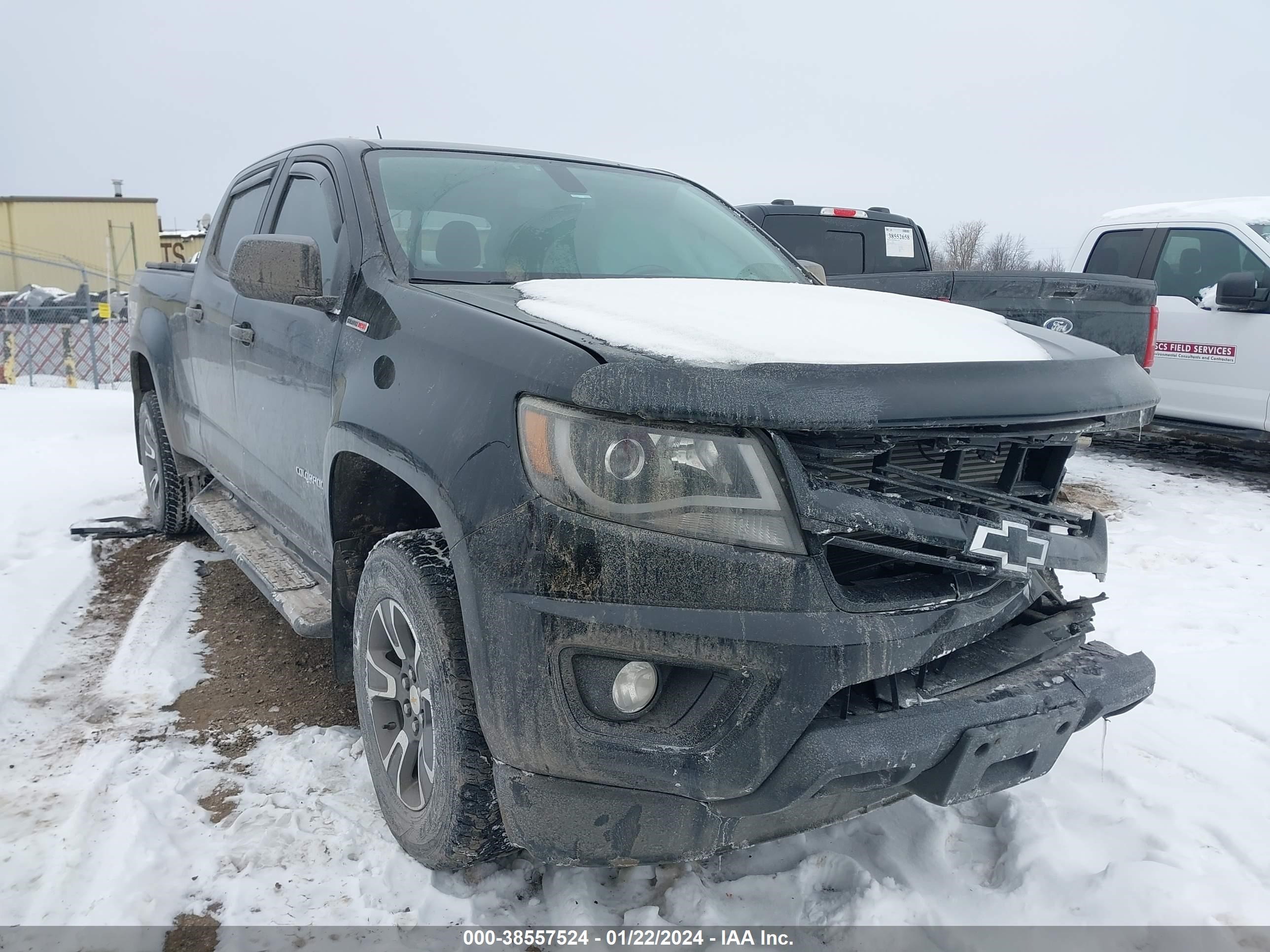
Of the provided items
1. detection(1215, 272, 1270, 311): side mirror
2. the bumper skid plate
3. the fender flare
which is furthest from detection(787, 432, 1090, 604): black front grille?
detection(1215, 272, 1270, 311): side mirror

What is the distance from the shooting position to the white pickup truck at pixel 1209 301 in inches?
261

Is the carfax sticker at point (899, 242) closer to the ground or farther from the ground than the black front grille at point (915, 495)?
farther from the ground

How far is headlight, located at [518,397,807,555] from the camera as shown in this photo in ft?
5.51

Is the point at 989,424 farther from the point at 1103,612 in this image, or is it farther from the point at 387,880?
the point at 1103,612

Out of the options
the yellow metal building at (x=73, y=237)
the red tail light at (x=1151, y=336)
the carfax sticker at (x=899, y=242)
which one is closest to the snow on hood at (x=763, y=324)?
the red tail light at (x=1151, y=336)

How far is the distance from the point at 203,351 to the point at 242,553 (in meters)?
0.96

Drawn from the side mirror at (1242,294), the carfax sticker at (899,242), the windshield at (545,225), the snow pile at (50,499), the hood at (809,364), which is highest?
the carfax sticker at (899,242)

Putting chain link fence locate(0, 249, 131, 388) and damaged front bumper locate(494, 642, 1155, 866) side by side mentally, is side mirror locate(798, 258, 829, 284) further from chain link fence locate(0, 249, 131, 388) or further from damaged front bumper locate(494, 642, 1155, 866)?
chain link fence locate(0, 249, 131, 388)

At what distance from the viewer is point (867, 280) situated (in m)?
6.00

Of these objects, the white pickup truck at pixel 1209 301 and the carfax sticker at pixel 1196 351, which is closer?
the white pickup truck at pixel 1209 301

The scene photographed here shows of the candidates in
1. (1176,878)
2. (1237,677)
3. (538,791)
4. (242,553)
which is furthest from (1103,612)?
(242,553)

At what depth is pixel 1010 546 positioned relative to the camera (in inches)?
72.7

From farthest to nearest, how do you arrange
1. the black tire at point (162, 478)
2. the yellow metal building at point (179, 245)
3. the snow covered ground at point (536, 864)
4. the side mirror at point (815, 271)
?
the yellow metal building at point (179, 245) < the black tire at point (162, 478) < the side mirror at point (815, 271) < the snow covered ground at point (536, 864)

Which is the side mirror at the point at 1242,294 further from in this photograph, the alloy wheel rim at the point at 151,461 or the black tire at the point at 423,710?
the alloy wheel rim at the point at 151,461
